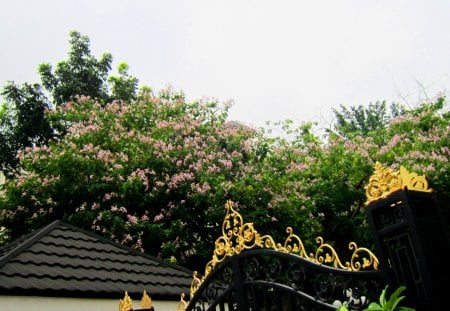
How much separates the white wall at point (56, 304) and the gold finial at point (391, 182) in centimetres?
328

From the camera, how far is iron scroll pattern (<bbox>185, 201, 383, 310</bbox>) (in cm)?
314

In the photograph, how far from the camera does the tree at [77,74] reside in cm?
1541

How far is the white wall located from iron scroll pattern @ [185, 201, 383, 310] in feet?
3.67

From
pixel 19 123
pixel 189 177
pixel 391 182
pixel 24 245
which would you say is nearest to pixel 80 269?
pixel 24 245

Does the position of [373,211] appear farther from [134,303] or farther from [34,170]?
[34,170]

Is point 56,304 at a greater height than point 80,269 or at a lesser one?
lesser

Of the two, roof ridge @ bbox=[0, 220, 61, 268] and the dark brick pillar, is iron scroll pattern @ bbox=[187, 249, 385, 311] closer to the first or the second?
the dark brick pillar

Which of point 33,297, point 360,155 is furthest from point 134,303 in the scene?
point 360,155

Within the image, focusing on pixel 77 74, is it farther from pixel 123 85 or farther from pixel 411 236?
pixel 411 236

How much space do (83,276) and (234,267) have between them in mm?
2089

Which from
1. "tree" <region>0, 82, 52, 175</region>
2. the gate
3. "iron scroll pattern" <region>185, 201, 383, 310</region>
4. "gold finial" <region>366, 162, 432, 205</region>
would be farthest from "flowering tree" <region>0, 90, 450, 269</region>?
"gold finial" <region>366, 162, 432, 205</region>

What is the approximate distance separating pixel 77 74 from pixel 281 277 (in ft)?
44.7

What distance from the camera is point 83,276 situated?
5.36m

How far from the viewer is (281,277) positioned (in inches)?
147
